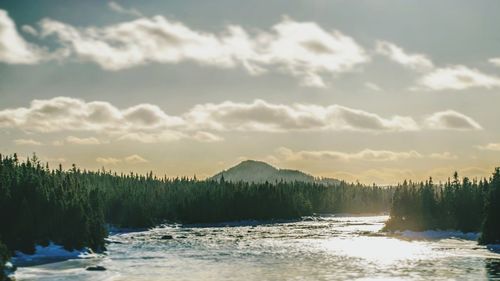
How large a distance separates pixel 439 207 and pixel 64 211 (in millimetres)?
99777

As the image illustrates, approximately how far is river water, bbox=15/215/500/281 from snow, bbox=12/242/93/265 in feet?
8.81

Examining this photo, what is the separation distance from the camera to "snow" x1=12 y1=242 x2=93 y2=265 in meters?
88.9

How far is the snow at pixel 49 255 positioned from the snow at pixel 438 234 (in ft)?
284

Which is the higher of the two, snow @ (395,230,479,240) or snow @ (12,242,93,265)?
snow @ (395,230,479,240)

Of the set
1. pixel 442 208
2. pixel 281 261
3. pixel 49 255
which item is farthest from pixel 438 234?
pixel 49 255

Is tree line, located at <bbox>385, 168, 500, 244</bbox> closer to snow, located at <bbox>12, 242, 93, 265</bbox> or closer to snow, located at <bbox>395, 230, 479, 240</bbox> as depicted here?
snow, located at <bbox>395, 230, 479, 240</bbox>

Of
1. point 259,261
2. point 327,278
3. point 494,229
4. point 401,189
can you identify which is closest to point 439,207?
point 401,189

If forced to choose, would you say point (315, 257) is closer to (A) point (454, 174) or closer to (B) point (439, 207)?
(B) point (439, 207)

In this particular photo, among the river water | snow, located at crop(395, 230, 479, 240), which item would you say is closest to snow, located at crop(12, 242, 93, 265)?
the river water

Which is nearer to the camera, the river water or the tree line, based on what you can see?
the river water

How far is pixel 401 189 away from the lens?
174 m

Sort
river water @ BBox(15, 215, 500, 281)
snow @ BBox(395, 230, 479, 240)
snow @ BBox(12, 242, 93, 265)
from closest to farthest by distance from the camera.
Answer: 1. river water @ BBox(15, 215, 500, 281)
2. snow @ BBox(12, 242, 93, 265)
3. snow @ BBox(395, 230, 479, 240)

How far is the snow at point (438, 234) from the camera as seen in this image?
491ft

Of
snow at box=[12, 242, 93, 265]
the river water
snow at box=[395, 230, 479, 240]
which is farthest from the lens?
snow at box=[395, 230, 479, 240]
